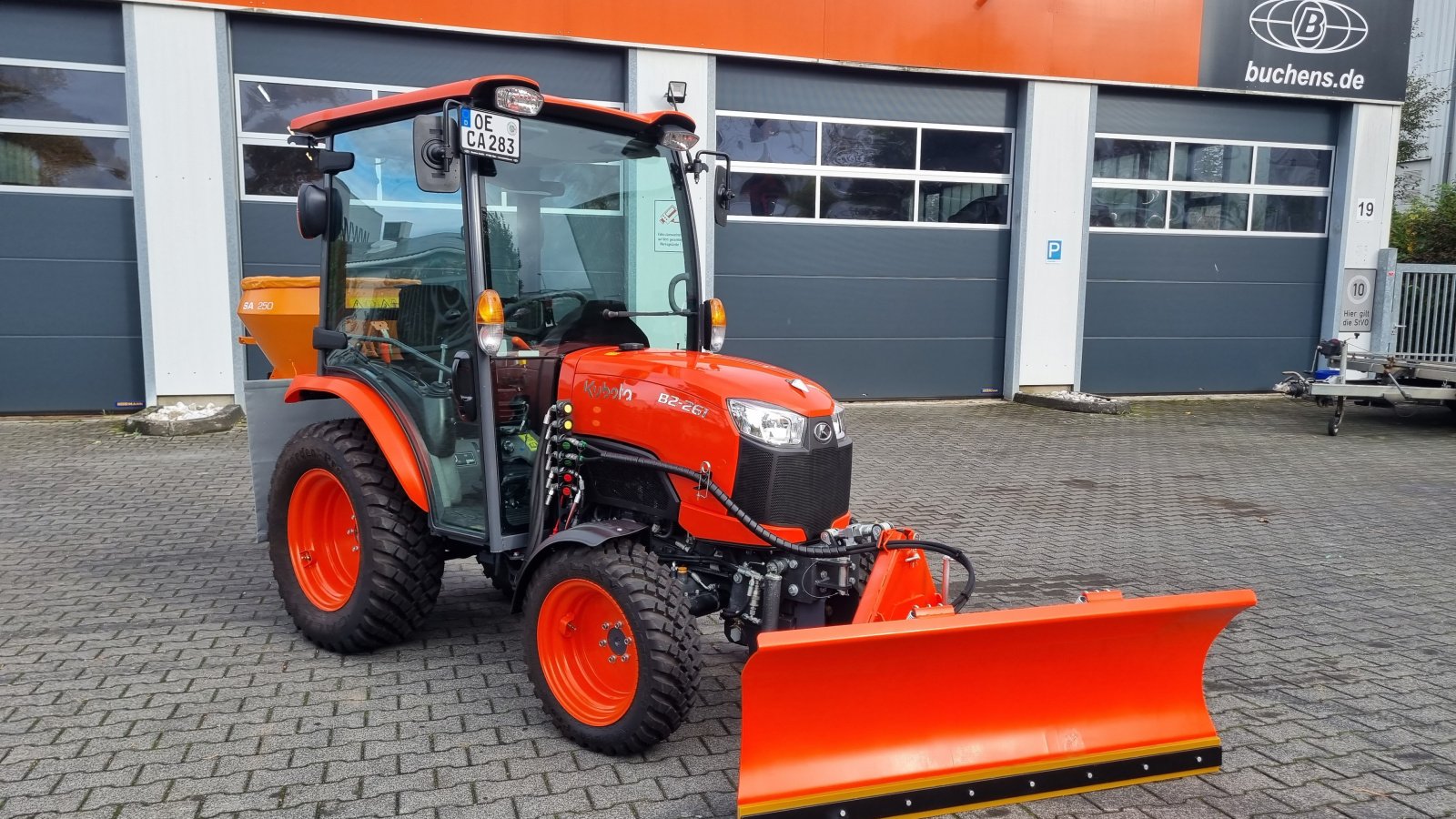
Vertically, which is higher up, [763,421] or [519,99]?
[519,99]

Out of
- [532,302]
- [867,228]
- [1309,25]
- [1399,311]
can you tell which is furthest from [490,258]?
[1399,311]

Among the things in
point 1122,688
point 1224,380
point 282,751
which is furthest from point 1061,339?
point 282,751

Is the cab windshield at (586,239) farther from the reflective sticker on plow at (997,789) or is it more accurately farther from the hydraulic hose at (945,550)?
the reflective sticker on plow at (997,789)

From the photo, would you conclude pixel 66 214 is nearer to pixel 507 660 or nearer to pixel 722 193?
pixel 507 660

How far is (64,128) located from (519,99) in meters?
8.44

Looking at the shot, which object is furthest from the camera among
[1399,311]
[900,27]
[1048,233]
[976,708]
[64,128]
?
[1399,311]

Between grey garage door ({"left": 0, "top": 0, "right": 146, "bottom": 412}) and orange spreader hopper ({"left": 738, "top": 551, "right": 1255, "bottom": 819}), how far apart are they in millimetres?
9538

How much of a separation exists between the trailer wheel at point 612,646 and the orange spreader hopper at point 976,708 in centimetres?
47

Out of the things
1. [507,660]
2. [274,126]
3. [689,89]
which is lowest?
[507,660]

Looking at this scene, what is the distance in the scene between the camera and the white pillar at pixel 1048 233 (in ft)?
41.7

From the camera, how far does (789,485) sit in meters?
3.52

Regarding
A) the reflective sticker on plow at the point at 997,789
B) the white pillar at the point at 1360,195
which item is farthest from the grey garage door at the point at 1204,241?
the reflective sticker on plow at the point at 997,789

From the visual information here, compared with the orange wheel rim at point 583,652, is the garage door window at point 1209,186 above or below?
above

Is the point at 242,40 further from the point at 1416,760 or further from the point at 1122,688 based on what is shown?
the point at 1416,760
